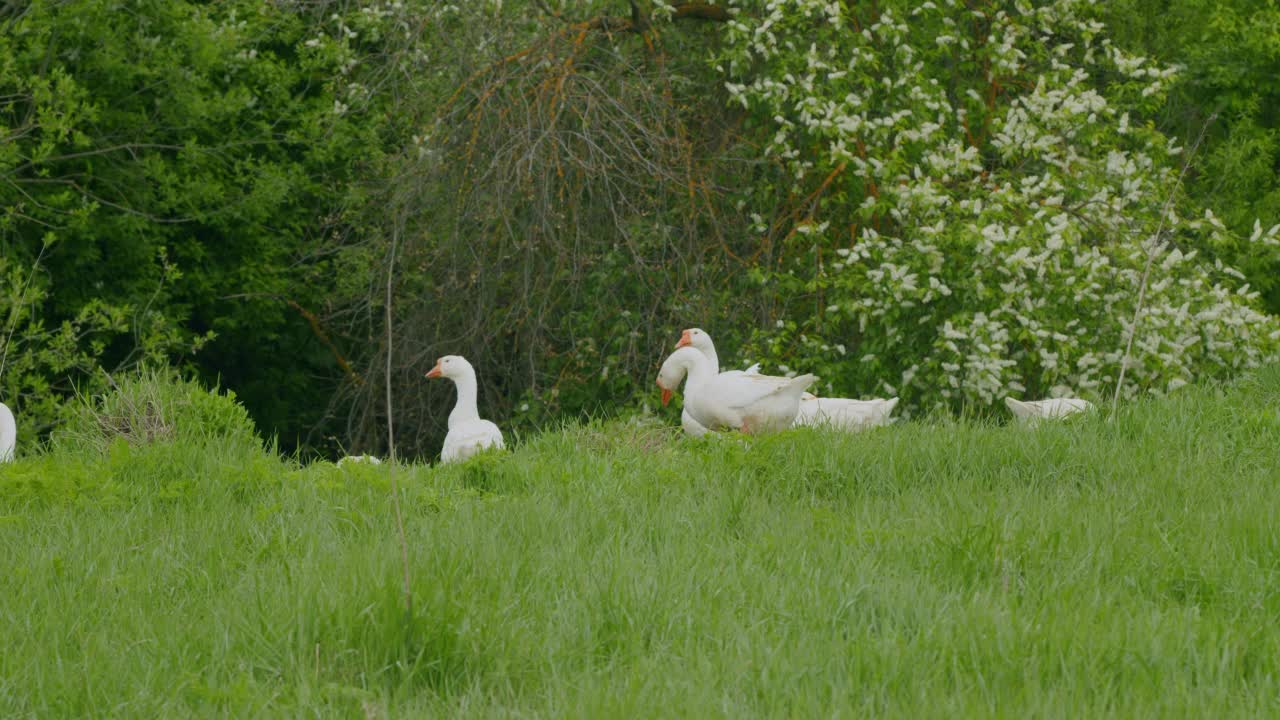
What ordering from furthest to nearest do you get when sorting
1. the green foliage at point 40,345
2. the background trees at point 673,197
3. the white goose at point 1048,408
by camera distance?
the green foliage at point 40,345
the background trees at point 673,197
the white goose at point 1048,408

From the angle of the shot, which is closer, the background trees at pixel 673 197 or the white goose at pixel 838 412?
the white goose at pixel 838 412

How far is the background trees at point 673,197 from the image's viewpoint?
8.95 meters

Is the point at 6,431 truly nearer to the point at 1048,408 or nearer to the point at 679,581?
the point at 679,581

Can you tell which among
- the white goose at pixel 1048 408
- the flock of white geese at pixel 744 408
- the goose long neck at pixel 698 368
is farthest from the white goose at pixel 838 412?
the white goose at pixel 1048 408

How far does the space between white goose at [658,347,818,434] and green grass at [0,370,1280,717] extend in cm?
102

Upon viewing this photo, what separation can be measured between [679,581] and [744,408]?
3050 mm

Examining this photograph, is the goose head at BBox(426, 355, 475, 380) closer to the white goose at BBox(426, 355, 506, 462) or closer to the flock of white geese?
the white goose at BBox(426, 355, 506, 462)

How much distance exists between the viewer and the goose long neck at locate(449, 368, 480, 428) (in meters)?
7.78

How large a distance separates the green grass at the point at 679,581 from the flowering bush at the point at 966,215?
3.11 meters

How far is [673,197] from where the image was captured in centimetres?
1013

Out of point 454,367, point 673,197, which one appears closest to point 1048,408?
point 454,367

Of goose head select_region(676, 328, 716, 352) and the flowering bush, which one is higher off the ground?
the flowering bush

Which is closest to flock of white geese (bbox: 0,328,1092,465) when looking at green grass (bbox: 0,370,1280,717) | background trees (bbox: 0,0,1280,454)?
green grass (bbox: 0,370,1280,717)

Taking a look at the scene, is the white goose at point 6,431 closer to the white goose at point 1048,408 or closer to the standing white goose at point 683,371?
the standing white goose at point 683,371
